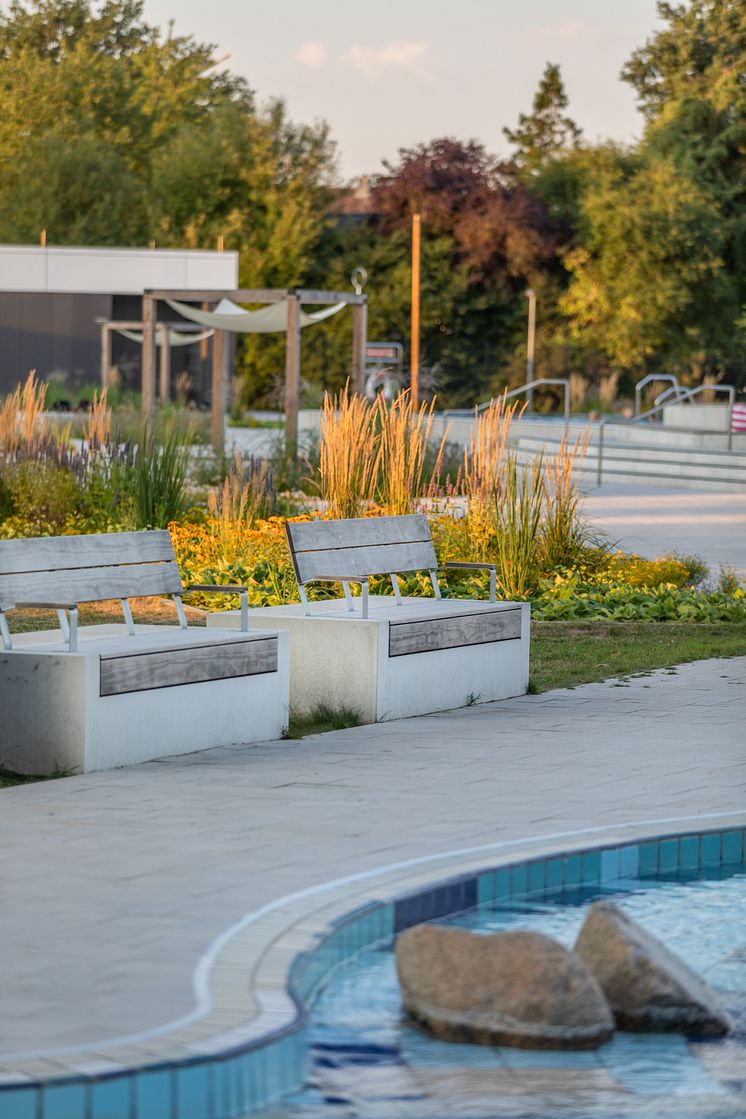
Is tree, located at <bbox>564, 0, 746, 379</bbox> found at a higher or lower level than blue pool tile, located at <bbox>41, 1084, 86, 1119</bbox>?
higher

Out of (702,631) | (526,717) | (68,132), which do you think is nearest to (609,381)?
(68,132)

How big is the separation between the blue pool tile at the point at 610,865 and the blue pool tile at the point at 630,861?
0.02 m

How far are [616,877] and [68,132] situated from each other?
57.5 m

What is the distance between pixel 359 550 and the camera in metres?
8.02

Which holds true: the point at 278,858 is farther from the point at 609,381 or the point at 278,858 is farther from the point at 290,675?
the point at 609,381

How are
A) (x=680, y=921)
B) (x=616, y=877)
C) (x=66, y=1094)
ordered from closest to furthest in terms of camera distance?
(x=66, y=1094)
(x=680, y=921)
(x=616, y=877)

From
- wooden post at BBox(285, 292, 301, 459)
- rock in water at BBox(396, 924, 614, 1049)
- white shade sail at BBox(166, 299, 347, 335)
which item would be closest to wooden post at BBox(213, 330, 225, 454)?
white shade sail at BBox(166, 299, 347, 335)

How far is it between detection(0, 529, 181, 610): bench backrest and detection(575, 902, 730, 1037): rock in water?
2979mm

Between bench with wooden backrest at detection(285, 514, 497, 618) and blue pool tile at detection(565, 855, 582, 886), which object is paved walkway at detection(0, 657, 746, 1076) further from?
bench with wooden backrest at detection(285, 514, 497, 618)

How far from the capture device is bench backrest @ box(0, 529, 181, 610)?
6387mm

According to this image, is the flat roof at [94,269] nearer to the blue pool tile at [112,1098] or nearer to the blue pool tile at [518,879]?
the blue pool tile at [518,879]

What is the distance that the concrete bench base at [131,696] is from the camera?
6148mm

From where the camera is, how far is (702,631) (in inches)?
419

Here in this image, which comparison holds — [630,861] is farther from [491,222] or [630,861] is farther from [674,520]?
[491,222]
